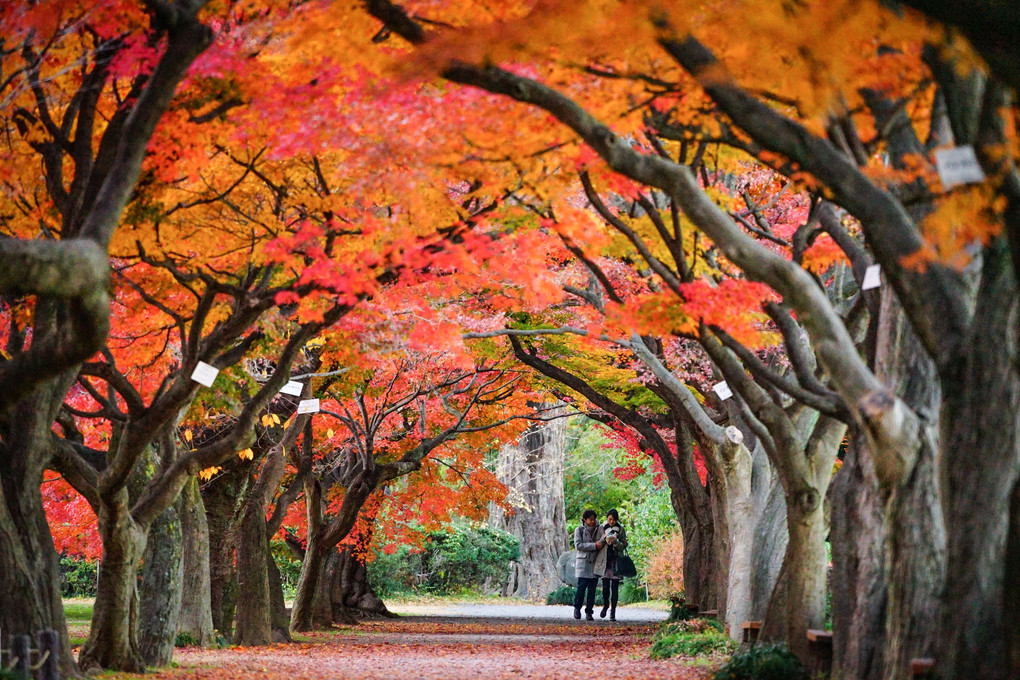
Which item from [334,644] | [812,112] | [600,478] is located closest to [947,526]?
[812,112]

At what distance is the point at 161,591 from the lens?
12547 millimetres

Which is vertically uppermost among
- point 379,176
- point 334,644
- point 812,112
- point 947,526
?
point 379,176

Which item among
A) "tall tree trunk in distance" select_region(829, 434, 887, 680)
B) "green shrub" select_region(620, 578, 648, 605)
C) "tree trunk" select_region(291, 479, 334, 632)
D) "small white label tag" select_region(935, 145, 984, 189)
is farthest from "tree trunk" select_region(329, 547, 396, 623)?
"small white label tag" select_region(935, 145, 984, 189)

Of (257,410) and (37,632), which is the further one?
(257,410)

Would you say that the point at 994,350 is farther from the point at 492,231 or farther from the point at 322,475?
the point at 322,475

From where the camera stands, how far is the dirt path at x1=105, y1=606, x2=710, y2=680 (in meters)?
11.8

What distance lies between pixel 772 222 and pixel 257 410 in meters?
7.57

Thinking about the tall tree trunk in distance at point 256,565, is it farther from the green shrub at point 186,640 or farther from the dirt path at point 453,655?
the green shrub at point 186,640

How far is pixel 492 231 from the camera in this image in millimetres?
12734

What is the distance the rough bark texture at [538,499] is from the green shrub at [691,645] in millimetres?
19229

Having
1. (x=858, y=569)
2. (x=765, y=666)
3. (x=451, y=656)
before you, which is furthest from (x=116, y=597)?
(x=858, y=569)

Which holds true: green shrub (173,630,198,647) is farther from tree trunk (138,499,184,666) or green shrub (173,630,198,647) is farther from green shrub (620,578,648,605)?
green shrub (620,578,648,605)

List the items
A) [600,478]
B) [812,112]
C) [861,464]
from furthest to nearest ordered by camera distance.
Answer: [600,478]
[861,464]
[812,112]

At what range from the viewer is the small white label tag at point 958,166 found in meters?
5.23
